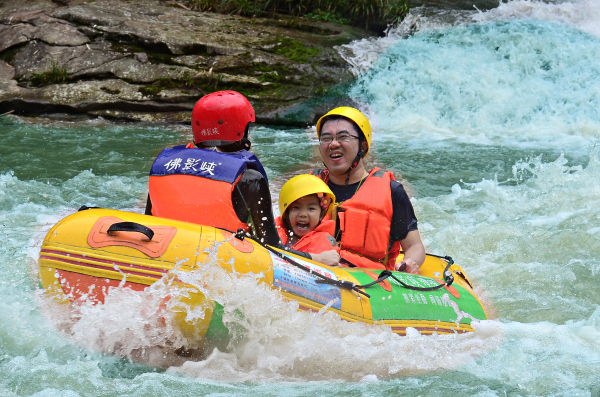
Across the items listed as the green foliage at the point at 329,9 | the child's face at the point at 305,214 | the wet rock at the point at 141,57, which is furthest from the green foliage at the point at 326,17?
the child's face at the point at 305,214

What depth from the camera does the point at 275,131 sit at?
10.4m

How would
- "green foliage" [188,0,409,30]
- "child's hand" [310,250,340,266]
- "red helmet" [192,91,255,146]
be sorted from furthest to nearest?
"green foliage" [188,0,409,30]
"child's hand" [310,250,340,266]
"red helmet" [192,91,255,146]

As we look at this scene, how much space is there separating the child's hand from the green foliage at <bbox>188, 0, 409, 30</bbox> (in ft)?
33.6

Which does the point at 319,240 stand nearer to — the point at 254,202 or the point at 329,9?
the point at 254,202

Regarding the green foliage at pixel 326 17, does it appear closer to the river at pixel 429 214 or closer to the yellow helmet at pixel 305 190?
the river at pixel 429 214

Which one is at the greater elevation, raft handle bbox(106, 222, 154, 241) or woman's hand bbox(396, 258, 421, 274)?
raft handle bbox(106, 222, 154, 241)

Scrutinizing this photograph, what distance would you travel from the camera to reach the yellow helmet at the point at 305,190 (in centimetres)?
393

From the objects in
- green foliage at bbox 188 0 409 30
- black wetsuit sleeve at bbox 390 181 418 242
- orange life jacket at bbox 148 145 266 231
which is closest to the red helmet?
orange life jacket at bbox 148 145 266 231

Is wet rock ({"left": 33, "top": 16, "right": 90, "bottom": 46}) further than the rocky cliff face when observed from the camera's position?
Yes

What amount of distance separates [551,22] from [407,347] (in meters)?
11.5

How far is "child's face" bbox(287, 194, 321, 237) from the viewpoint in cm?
400

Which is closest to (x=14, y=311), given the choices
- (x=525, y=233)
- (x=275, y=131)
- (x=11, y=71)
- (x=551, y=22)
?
(x=525, y=233)

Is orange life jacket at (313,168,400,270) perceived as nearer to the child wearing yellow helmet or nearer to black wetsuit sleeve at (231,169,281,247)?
the child wearing yellow helmet

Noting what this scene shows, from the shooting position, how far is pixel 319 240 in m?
3.85
